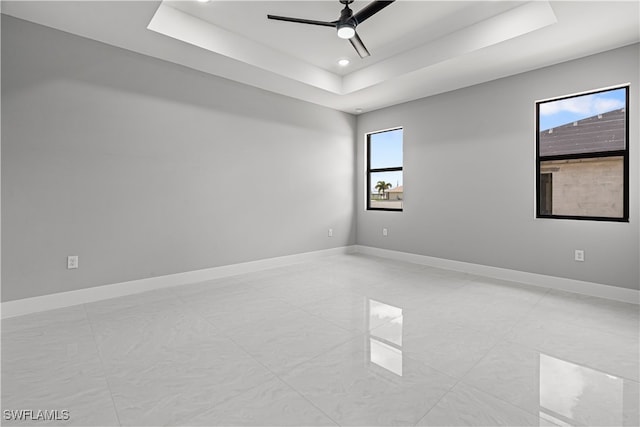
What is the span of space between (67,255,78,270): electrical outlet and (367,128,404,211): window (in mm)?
4473

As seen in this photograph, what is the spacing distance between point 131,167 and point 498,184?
181 inches

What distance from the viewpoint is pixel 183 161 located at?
375 cm

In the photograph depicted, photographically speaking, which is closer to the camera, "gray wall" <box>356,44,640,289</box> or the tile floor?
the tile floor

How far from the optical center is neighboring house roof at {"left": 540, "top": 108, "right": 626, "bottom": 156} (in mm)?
3299

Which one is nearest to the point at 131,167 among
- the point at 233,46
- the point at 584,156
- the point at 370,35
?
the point at 233,46

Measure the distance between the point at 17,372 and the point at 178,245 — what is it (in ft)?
6.49

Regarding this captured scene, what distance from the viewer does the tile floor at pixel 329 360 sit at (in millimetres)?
1530

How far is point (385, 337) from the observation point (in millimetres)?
2346

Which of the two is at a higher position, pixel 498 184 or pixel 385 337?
pixel 498 184

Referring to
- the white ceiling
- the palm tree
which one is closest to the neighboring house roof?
the white ceiling

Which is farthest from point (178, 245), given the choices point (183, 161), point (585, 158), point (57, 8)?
point (585, 158)

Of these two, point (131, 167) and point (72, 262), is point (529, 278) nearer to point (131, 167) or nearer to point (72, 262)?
point (131, 167)

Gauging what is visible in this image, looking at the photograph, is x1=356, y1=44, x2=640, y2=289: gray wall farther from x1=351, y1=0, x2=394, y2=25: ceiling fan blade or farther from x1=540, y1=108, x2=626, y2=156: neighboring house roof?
x1=351, y1=0, x2=394, y2=25: ceiling fan blade

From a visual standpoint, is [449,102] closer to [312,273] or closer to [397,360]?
[312,273]
